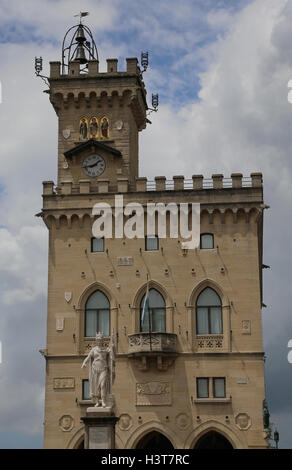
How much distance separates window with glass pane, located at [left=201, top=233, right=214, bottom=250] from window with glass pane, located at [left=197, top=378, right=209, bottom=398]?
25.5ft

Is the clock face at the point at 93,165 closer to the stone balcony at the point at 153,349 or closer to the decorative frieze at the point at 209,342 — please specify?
the stone balcony at the point at 153,349

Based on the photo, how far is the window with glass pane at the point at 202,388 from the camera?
4916 cm

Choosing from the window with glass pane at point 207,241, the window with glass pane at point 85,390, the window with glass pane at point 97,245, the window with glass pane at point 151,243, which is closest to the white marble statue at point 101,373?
the window with glass pane at point 85,390

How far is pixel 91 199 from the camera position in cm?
5262

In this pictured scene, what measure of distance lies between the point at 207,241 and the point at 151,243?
11.0 feet

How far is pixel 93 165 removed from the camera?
54938 mm

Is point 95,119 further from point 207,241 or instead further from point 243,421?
point 243,421

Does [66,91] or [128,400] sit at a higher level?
[66,91]

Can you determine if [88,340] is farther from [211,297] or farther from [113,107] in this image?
[113,107]

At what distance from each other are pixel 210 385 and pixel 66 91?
69.3 ft

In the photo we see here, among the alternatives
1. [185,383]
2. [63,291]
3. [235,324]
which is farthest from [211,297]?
[63,291]

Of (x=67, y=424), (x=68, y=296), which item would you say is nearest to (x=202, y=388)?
(x=67, y=424)

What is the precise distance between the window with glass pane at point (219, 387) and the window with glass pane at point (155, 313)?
14.2 feet
